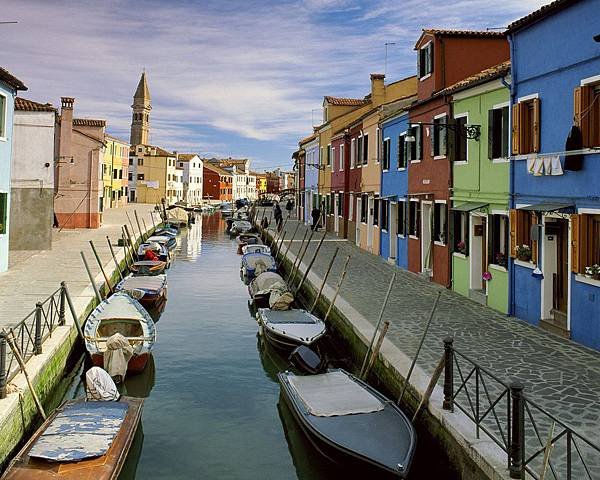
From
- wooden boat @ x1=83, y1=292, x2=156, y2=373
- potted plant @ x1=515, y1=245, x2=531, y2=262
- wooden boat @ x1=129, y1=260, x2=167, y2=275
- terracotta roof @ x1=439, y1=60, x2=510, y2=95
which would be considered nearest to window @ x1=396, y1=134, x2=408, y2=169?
terracotta roof @ x1=439, y1=60, x2=510, y2=95

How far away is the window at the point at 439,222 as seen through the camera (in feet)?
63.3

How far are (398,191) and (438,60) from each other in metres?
5.91

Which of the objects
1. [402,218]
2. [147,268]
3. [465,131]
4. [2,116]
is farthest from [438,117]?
[2,116]

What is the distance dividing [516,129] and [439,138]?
551 cm

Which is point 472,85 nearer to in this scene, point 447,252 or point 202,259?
point 447,252

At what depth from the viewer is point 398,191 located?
2403 cm

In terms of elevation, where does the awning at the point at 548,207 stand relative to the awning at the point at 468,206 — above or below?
below

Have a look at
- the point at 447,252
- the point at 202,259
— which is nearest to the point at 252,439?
the point at 447,252

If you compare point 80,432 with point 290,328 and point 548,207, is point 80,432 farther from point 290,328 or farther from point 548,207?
point 548,207

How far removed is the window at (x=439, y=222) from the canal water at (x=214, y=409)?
21.9ft

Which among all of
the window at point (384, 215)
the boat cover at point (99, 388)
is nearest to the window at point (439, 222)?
the window at point (384, 215)

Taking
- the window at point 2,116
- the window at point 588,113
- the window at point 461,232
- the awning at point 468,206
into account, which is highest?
the window at point 2,116

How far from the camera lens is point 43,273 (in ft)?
69.7

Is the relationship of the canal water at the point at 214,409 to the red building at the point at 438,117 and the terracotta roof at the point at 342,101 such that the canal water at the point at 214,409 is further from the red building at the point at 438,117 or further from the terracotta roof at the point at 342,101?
the terracotta roof at the point at 342,101
